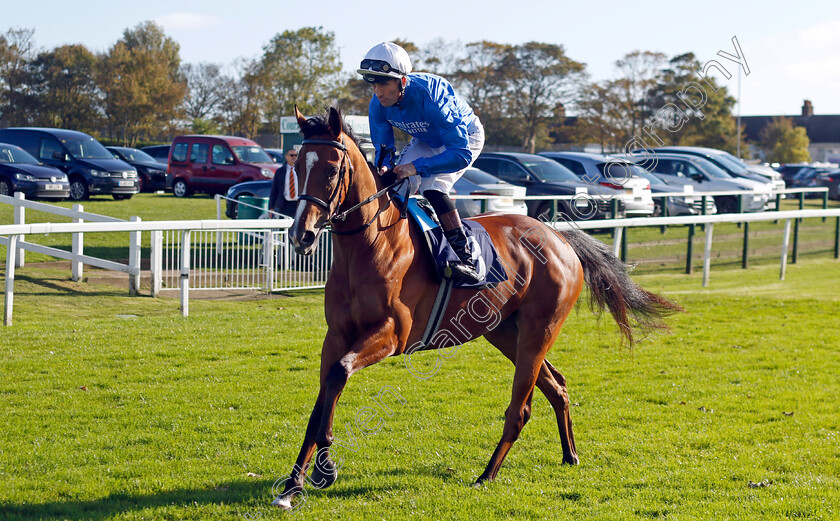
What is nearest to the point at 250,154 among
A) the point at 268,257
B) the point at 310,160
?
the point at 268,257

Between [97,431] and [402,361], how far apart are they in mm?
2920

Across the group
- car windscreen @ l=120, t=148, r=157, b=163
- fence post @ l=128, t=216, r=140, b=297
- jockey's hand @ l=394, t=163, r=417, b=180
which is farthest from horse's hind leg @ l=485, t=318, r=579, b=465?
car windscreen @ l=120, t=148, r=157, b=163

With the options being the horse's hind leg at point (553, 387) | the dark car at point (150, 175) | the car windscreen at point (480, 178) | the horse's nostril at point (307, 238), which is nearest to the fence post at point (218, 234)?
the car windscreen at point (480, 178)

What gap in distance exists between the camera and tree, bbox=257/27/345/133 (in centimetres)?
4059

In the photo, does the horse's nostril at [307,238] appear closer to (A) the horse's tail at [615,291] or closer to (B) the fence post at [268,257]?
(A) the horse's tail at [615,291]

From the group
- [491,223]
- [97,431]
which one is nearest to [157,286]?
[97,431]

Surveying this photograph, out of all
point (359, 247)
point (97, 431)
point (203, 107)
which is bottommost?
point (97, 431)

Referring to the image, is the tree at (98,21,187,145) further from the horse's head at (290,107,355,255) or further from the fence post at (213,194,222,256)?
the horse's head at (290,107,355,255)

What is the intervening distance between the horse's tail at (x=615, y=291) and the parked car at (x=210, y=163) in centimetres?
1865

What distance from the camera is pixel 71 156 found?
21.5 m

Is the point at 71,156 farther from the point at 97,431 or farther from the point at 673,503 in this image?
the point at 673,503

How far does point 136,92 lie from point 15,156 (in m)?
26.7

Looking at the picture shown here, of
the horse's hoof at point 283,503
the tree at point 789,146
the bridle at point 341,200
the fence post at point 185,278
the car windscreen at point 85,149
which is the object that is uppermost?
the tree at point 789,146

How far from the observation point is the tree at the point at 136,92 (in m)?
45.3
